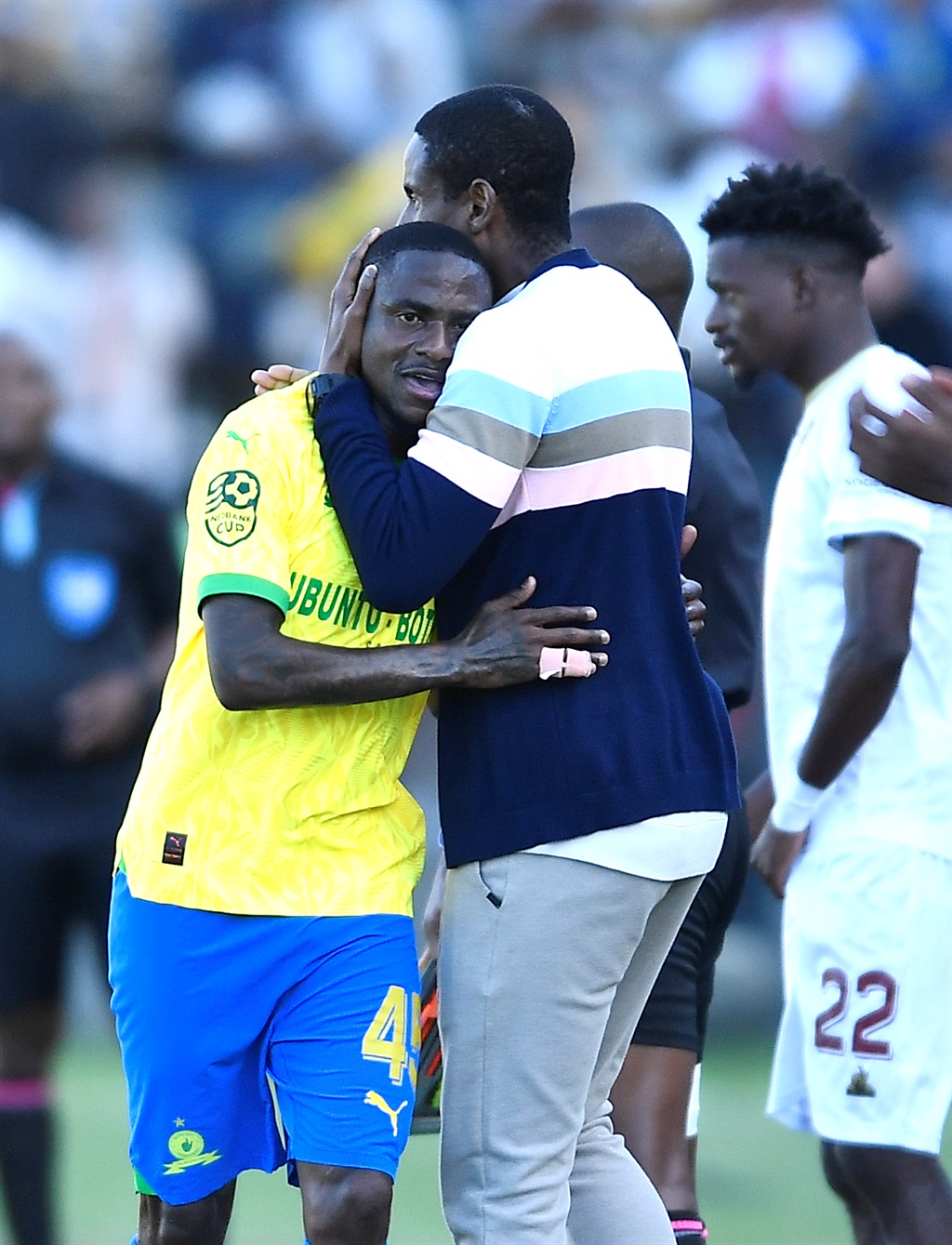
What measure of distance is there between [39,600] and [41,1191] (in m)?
1.45

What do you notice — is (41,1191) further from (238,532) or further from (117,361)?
(117,361)

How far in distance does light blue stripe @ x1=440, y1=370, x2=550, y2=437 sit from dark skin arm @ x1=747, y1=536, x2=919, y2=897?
1.13 meters

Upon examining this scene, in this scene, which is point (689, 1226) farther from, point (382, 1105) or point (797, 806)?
point (382, 1105)

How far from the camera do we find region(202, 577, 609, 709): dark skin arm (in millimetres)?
2736

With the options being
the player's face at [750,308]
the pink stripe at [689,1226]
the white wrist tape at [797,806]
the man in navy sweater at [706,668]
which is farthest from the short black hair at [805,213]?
the pink stripe at [689,1226]

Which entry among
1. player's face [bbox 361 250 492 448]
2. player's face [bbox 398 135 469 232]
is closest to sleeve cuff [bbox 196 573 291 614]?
player's face [bbox 361 250 492 448]

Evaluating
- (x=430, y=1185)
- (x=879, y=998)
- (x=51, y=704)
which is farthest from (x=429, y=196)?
(x=430, y=1185)

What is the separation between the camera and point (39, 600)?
16.3 feet

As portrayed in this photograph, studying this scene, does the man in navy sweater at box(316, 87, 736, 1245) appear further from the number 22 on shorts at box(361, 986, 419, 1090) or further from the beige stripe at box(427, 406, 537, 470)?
the number 22 on shorts at box(361, 986, 419, 1090)

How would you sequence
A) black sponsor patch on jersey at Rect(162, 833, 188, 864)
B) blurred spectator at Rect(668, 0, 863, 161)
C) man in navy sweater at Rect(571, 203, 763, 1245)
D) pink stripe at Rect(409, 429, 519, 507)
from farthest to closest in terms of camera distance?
blurred spectator at Rect(668, 0, 863, 161) < man in navy sweater at Rect(571, 203, 763, 1245) < black sponsor patch on jersey at Rect(162, 833, 188, 864) < pink stripe at Rect(409, 429, 519, 507)

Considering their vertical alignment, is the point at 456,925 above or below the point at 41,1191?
above

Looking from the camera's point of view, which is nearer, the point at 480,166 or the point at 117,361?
the point at 480,166

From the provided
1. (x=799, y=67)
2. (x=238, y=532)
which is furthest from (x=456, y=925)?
(x=799, y=67)

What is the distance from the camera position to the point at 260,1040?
3014 millimetres
